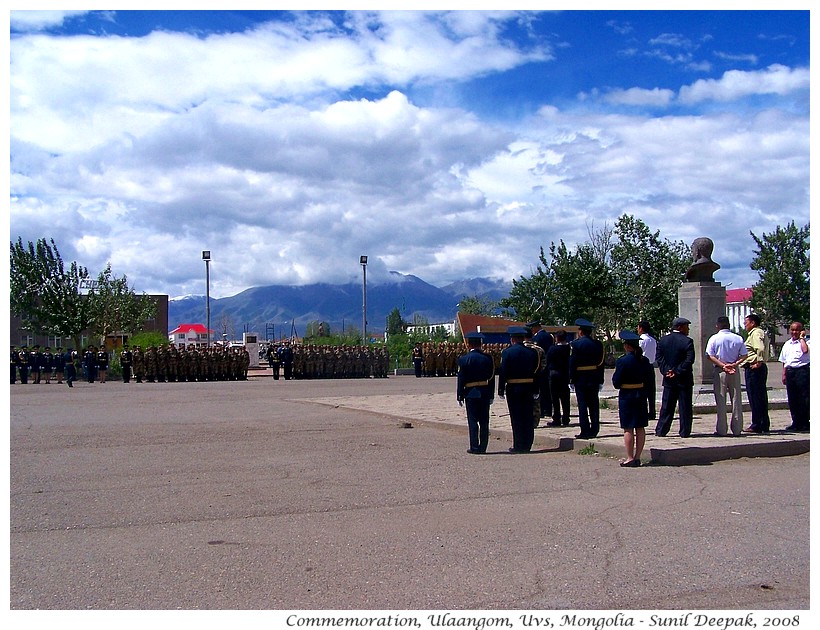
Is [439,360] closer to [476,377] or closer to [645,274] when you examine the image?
[645,274]

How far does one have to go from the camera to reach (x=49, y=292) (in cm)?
4709

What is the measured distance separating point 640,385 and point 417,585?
5.80 m

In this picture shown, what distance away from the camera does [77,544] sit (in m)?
7.01

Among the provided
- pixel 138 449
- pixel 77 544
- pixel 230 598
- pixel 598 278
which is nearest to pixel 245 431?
pixel 138 449

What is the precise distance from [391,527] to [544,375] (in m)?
7.04

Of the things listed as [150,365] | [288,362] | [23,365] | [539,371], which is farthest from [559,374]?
[23,365]

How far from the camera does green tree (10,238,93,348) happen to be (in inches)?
1850

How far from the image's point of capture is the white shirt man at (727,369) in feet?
41.6

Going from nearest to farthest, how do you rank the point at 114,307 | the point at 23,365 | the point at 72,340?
the point at 23,365, the point at 72,340, the point at 114,307

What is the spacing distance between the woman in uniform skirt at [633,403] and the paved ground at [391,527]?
28 centimetres

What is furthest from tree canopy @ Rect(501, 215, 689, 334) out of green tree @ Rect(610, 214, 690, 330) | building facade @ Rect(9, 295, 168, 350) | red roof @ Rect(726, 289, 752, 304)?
red roof @ Rect(726, 289, 752, 304)

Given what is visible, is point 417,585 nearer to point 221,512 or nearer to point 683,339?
point 221,512

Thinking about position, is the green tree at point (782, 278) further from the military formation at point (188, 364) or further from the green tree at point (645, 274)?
the military formation at point (188, 364)

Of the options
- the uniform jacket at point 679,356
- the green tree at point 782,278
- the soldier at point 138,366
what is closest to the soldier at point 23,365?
the soldier at point 138,366
